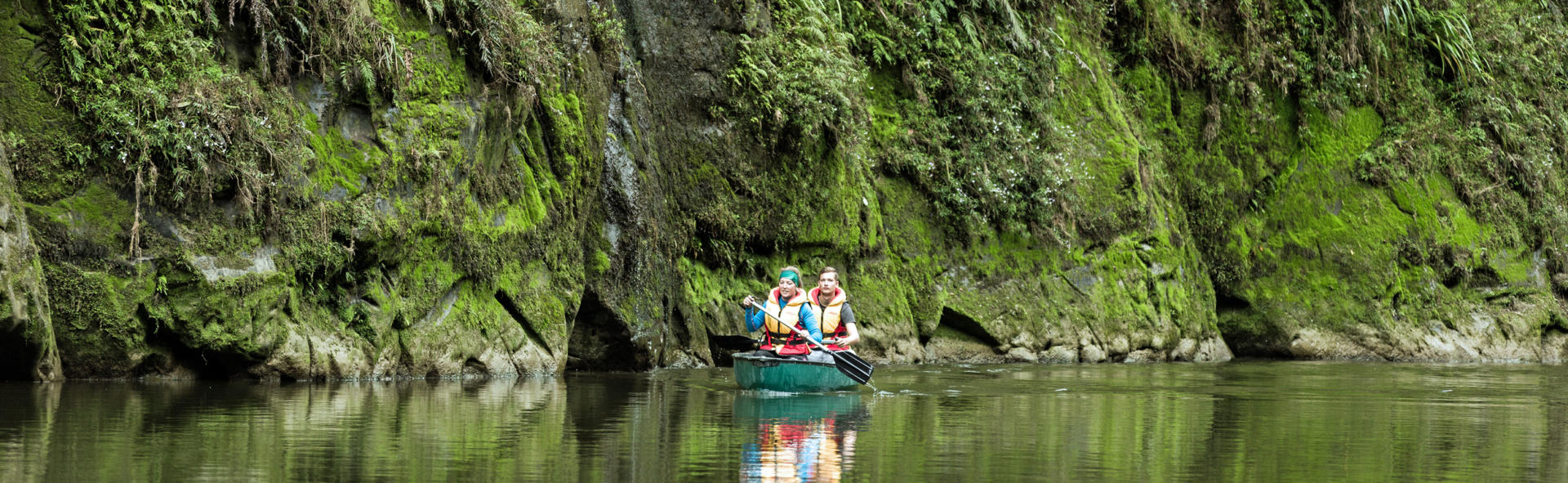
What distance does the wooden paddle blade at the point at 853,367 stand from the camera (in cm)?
1383

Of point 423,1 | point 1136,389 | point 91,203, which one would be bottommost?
point 1136,389

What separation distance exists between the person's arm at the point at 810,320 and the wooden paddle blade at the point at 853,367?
0.74 metres

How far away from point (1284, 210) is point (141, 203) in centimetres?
2008

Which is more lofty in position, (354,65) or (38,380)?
(354,65)

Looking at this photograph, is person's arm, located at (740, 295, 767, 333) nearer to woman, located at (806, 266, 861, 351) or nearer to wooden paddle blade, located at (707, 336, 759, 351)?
wooden paddle blade, located at (707, 336, 759, 351)

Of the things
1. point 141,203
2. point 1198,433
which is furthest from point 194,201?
point 1198,433

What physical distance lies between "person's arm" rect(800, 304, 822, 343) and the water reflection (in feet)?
3.34

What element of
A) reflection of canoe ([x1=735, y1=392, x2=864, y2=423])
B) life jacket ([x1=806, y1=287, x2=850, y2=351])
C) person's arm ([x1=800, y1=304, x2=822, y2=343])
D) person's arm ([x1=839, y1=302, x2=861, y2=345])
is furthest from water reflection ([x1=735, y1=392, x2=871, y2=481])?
life jacket ([x1=806, y1=287, x2=850, y2=351])

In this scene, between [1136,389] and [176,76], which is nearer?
[176,76]

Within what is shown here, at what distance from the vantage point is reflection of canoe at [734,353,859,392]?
1350cm

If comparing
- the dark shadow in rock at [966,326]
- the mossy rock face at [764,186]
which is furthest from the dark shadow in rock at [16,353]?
the dark shadow in rock at [966,326]

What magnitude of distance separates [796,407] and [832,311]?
9.90ft

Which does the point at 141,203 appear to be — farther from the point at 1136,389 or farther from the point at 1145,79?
the point at 1145,79

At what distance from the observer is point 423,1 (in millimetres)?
15172
